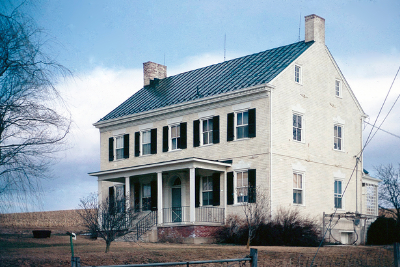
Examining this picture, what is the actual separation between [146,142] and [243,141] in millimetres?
7365

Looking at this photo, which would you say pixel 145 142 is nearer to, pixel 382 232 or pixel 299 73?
pixel 299 73

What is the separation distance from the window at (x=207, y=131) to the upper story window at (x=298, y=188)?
4674 millimetres

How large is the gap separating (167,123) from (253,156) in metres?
6.43

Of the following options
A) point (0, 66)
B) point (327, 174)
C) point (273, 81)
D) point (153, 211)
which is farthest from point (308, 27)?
point (0, 66)

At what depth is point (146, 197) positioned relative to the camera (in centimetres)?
2988

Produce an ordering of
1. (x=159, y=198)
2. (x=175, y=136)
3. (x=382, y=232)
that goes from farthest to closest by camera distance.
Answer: (x=175, y=136)
(x=382, y=232)
(x=159, y=198)

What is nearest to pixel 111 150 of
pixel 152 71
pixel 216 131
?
pixel 152 71

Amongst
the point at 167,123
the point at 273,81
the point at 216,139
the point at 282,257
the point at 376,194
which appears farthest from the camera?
the point at 376,194

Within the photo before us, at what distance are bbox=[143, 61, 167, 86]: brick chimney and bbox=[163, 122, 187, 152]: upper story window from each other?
7063mm

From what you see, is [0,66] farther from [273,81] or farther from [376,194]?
[376,194]

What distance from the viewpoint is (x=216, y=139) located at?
2691 cm

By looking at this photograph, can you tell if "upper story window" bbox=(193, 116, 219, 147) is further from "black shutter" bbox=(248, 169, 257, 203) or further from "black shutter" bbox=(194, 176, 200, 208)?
"black shutter" bbox=(248, 169, 257, 203)

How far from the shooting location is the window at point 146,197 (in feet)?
96.3

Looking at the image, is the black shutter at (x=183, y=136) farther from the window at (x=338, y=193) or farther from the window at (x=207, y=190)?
the window at (x=338, y=193)
